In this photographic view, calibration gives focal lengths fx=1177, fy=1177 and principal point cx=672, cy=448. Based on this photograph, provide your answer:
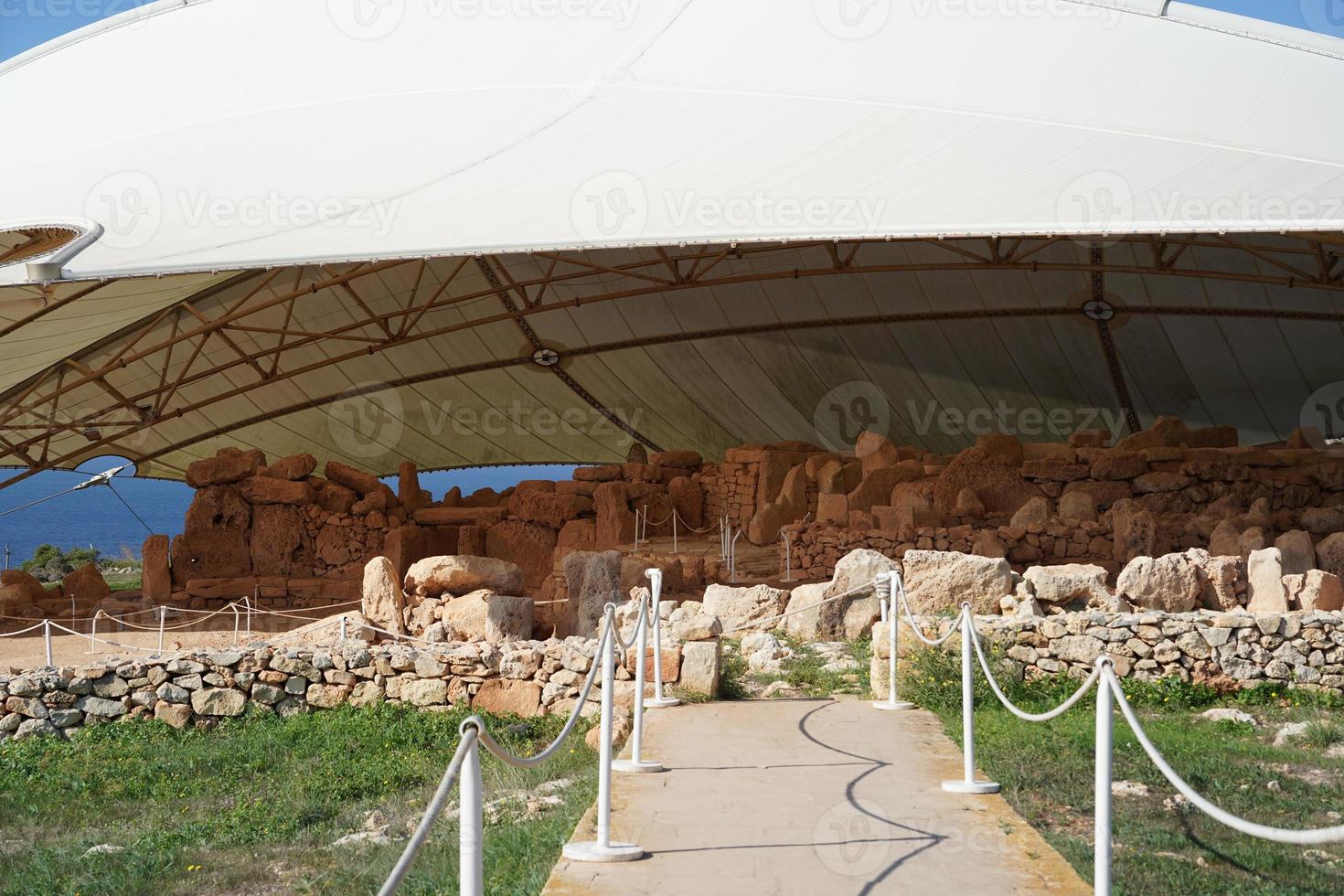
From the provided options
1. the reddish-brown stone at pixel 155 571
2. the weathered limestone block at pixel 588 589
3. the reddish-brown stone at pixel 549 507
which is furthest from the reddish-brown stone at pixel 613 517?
the reddish-brown stone at pixel 155 571

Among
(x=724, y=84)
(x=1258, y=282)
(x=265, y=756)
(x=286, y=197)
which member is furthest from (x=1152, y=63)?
(x=265, y=756)

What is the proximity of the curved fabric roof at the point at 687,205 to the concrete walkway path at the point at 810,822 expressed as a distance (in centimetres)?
522

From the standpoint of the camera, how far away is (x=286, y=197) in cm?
1232

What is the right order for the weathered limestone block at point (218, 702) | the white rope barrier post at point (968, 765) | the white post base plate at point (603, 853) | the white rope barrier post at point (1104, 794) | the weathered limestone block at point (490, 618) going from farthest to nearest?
the weathered limestone block at point (490, 618) < the weathered limestone block at point (218, 702) < the white rope barrier post at point (968, 765) < the white post base plate at point (603, 853) < the white rope barrier post at point (1104, 794)

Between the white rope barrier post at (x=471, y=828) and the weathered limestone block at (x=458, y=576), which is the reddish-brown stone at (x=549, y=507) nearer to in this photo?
the weathered limestone block at (x=458, y=576)

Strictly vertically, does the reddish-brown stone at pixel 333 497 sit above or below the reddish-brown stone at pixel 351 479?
below

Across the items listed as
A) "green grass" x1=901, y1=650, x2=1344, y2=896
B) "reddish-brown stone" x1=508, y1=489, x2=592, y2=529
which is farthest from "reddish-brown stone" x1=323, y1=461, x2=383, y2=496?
"green grass" x1=901, y1=650, x2=1344, y2=896

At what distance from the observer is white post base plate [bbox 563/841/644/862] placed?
16.7 feet

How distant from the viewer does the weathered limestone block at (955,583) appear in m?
11.7

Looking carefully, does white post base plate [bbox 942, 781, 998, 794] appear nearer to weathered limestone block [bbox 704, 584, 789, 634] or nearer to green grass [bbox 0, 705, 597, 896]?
green grass [bbox 0, 705, 597, 896]

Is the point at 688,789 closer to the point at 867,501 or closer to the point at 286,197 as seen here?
the point at 286,197

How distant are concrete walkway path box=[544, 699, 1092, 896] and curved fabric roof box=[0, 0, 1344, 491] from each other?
5.22 m

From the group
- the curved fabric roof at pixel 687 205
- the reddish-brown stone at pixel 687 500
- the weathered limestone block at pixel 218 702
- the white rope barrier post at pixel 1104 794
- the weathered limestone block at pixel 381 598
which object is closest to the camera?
the white rope barrier post at pixel 1104 794

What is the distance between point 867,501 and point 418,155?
9.69 m
